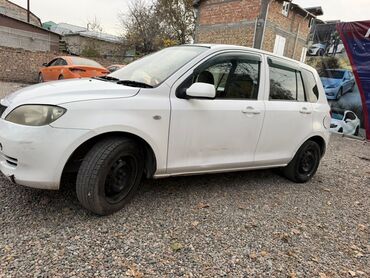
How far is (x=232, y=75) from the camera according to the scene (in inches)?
139

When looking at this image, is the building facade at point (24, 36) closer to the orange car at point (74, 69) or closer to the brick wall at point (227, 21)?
the brick wall at point (227, 21)

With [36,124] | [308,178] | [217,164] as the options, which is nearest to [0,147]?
[36,124]

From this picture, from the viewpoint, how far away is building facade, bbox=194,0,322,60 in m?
17.3

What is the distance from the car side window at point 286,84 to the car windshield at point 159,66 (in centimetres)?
110

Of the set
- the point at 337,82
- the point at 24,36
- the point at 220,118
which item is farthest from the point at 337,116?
the point at 24,36

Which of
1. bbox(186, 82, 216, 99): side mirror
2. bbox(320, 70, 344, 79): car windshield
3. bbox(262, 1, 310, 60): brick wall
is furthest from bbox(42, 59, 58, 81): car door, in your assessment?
bbox(262, 1, 310, 60): brick wall

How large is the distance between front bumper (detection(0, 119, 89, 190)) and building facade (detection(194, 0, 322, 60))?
16.0 metres

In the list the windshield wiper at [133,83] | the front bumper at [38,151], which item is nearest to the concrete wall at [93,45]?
the windshield wiper at [133,83]

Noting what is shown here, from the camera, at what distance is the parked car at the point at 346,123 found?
30.9 ft

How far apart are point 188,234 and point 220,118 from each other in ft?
4.20

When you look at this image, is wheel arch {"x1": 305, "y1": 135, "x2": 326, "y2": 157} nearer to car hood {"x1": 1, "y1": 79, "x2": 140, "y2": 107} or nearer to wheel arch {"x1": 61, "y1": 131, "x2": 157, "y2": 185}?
wheel arch {"x1": 61, "y1": 131, "x2": 157, "y2": 185}

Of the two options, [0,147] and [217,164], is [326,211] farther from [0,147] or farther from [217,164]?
[0,147]

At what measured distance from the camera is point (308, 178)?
15.3 ft

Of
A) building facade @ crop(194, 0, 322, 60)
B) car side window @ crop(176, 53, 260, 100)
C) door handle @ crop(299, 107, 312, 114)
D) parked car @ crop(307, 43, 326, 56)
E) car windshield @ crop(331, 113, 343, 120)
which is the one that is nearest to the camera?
→ car side window @ crop(176, 53, 260, 100)
